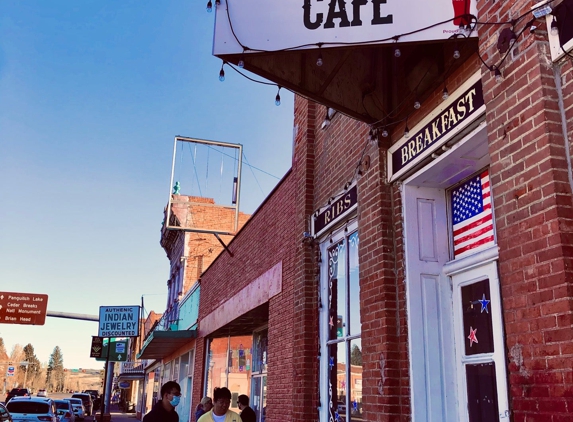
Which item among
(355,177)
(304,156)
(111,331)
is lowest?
(111,331)

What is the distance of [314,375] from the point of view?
757 centimetres

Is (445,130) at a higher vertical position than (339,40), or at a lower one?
lower

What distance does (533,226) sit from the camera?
11.8 ft

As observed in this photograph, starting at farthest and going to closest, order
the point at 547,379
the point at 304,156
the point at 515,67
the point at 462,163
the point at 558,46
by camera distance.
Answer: the point at 304,156, the point at 462,163, the point at 515,67, the point at 558,46, the point at 547,379

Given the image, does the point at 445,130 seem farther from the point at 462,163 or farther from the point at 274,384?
the point at 274,384

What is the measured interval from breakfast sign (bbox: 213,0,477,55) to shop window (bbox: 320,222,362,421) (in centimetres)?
278

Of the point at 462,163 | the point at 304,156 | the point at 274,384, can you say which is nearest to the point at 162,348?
the point at 274,384

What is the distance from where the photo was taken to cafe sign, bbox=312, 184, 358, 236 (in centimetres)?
688

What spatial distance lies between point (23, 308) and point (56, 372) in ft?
561

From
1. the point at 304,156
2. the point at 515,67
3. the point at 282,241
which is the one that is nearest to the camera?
the point at 515,67

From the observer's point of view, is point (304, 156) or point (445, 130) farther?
point (304, 156)

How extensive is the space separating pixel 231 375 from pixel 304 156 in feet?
24.4

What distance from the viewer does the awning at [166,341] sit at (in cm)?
1753

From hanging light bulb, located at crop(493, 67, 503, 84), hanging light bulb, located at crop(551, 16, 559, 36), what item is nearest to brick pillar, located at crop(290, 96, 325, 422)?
hanging light bulb, located at crop(493, 67, 503, 84)
